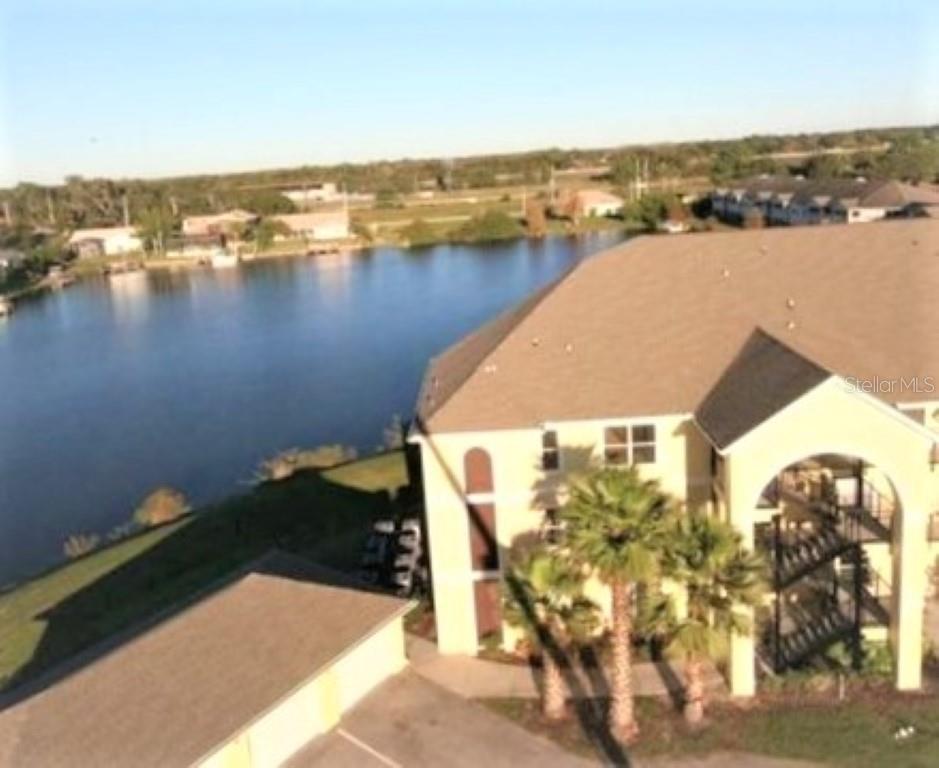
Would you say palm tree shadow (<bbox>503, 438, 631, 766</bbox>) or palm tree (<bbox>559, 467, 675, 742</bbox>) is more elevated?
palm tree (<bbox>559, 467, 675, 742</bbox>)

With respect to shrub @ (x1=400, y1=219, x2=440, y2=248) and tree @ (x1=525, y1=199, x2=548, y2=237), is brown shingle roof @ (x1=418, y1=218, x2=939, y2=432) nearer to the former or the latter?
tree @ (x1=525, y1=199, x2=548, y2=237)

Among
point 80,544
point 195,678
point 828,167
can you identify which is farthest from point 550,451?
point 828,167

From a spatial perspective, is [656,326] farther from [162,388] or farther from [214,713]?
[162,388]

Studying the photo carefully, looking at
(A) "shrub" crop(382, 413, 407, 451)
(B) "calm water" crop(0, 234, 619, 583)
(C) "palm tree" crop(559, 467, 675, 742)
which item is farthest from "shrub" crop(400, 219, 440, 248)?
(C) "palm tree" crop(559, 467, 675, 742)

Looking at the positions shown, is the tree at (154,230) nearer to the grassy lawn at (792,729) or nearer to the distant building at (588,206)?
the distant building at (588,206)

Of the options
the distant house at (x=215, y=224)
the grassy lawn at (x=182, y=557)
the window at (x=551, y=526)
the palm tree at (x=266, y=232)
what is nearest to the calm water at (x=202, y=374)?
the grassy lawn at (x=182, y=557)
